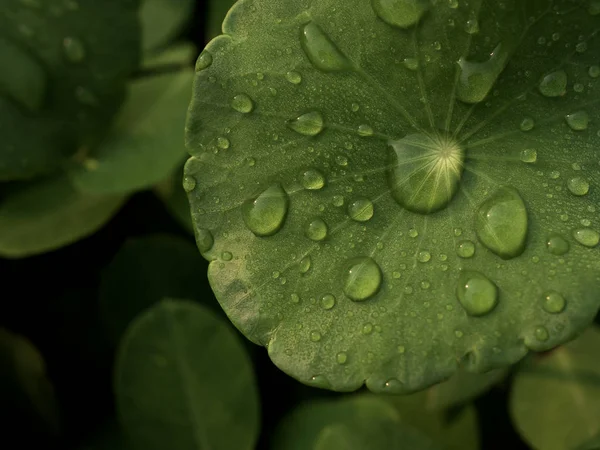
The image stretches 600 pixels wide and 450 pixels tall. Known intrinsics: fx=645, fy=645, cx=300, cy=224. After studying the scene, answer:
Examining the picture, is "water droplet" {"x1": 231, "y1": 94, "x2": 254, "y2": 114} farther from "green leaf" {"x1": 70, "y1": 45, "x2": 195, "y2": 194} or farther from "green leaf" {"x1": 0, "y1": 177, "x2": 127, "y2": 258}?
"green leaf" {"x1": 0, "y1": 177, "x2": 127, "y2": 258}

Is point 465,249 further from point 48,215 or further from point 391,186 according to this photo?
point 48,215

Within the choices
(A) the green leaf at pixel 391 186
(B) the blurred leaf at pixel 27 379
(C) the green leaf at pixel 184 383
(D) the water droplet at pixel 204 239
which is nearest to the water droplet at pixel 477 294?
(A) the green leaf at pixel 391 186

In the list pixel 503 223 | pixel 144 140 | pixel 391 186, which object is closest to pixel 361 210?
pixel 391 186

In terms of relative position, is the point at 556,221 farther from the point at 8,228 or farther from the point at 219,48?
the point at 8,228

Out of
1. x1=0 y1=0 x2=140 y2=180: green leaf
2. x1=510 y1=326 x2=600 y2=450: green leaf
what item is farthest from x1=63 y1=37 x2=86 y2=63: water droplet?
x1=510 y1=326 x2=600 y2=450: green leaf

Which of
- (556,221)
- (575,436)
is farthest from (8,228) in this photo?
(575,436)

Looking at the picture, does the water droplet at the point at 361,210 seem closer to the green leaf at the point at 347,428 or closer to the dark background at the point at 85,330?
the green leaf at the point at 347,428
